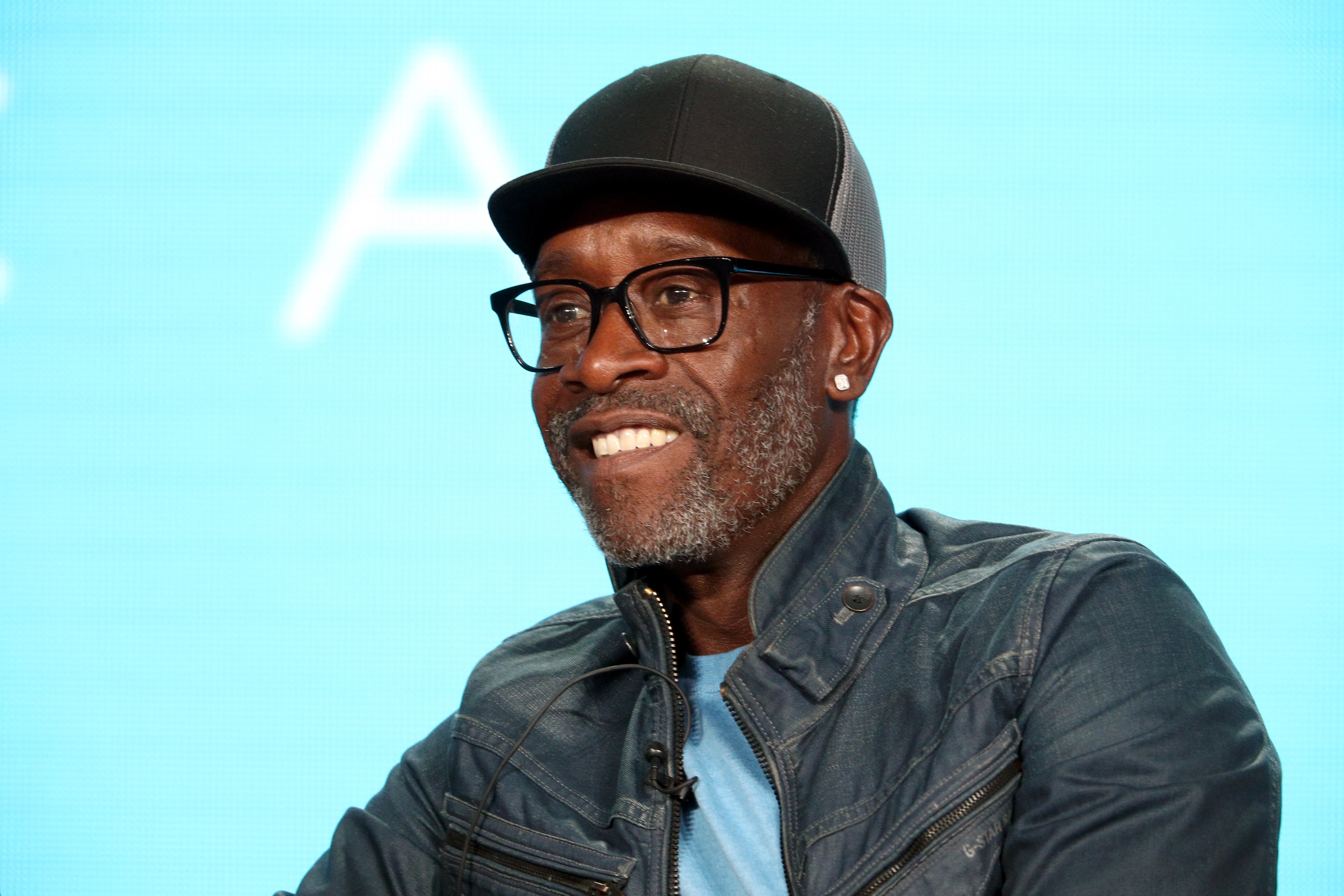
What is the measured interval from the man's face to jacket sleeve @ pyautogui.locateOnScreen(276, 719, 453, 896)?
0.37 m

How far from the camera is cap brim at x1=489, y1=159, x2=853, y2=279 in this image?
137 centimetres

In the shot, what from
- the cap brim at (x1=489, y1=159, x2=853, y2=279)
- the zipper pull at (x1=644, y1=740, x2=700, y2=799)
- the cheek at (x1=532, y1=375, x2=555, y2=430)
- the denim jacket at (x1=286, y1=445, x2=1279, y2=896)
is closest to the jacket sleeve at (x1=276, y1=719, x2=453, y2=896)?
the denim jacket at (x1=286, y1=445, x2=1279, y2=896)

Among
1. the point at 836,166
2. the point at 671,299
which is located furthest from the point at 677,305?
the point at 836,166

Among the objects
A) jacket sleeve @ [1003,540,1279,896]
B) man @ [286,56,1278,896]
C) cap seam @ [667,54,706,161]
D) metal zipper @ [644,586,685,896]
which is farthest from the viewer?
cap seam @ [667,54,706,161]

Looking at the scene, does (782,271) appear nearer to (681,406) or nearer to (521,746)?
(681,406)

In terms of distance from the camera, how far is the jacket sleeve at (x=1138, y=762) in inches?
43.0

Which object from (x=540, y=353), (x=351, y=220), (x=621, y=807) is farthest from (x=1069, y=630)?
(x=351, y=220)

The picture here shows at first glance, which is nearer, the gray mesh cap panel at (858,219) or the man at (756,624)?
the man at (756,624)

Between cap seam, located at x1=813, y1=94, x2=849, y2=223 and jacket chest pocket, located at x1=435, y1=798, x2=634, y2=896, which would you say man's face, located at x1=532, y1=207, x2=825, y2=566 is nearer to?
cap seam, located at x1=813, y1=94, x2=849, y2=223

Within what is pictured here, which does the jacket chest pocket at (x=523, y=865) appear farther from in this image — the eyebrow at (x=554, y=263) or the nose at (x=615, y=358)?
the eyebrow at (x=554, y=263)

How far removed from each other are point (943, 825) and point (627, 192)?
2.40 ft

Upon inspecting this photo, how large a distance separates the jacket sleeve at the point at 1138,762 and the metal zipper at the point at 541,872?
41 centimetres

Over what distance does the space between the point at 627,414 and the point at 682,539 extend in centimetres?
15

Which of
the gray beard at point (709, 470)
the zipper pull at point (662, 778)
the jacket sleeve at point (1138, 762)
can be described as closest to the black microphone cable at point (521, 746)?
the zipper pull at point (662, 778)
